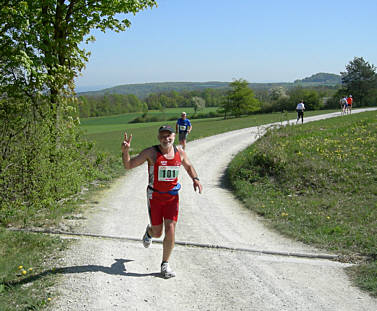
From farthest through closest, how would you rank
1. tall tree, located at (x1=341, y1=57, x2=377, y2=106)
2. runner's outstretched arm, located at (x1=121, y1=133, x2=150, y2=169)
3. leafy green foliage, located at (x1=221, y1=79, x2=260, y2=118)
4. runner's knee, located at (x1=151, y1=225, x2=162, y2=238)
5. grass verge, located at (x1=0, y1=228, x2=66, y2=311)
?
leafy green foliage, located at (x1=221, y1=79, x2=260, y2=118) < tall tree, located at (x1=341, y1=57, x2=377, y2=106) < runner's knee, located at (x1=151, y1=225, x2=162, y2=238) < runner's outstretched arm, located at (x1=121, y1=133, x2=150, y2=169) < grass verge, located at (x1=0, y1=228, x2=66, y2=311)

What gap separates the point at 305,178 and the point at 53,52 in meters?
8.57

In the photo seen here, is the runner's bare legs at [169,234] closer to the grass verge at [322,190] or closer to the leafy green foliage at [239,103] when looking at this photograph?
the grass verge at [322,190]

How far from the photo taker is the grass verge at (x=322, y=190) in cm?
802

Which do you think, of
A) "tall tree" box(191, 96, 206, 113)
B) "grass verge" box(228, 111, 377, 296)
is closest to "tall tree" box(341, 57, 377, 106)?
"tall tree" box(191, 96, 206, 113)

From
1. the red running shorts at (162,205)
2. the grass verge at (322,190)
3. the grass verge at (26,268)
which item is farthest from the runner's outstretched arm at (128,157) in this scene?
the grass verge at (322,190)

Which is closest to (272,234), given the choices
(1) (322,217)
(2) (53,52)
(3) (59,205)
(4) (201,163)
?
(1) (322,217)

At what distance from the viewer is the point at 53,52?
39.1 ft

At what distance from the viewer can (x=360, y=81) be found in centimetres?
7131

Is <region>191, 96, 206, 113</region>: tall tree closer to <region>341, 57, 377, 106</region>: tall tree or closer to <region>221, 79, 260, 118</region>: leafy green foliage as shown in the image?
<region>221, 79, 260, 118</region>: leafy green foliage

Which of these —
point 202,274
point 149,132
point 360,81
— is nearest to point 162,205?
point 202,274

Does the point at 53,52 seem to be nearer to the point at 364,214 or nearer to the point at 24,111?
the point at 24,111

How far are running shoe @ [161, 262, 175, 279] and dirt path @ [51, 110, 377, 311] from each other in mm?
88

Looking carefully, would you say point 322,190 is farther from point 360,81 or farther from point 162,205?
point 360,81

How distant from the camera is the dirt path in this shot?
A: 5336 mm
